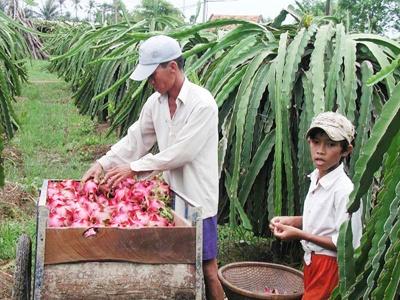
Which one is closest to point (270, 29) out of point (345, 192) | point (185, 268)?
point (345, 192)

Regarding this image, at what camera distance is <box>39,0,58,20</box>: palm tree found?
62.7 metres

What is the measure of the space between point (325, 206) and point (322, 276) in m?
0.28

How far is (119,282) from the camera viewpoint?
227 centimetres

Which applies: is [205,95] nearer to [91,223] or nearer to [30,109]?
[91,223]

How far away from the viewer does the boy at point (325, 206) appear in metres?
2.41

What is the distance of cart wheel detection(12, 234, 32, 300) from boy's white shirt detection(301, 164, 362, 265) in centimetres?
122

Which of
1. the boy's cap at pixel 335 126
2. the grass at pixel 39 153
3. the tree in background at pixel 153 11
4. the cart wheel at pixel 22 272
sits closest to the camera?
the boy's cap at pixel 335 126

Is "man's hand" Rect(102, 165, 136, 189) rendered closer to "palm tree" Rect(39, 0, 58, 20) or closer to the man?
the man

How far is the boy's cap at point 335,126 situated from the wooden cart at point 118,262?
0.57 m

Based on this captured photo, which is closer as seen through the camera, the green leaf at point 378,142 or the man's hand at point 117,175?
the green leaf at point 378,142

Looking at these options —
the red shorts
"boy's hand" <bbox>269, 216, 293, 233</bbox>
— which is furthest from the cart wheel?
the red shorts

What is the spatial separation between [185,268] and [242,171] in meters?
1.41

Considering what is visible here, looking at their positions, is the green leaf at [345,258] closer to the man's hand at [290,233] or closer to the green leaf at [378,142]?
the green leaf at [378,142]

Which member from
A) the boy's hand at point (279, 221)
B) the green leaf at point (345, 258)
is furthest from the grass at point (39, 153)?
the green leaf at point (345, 258)
